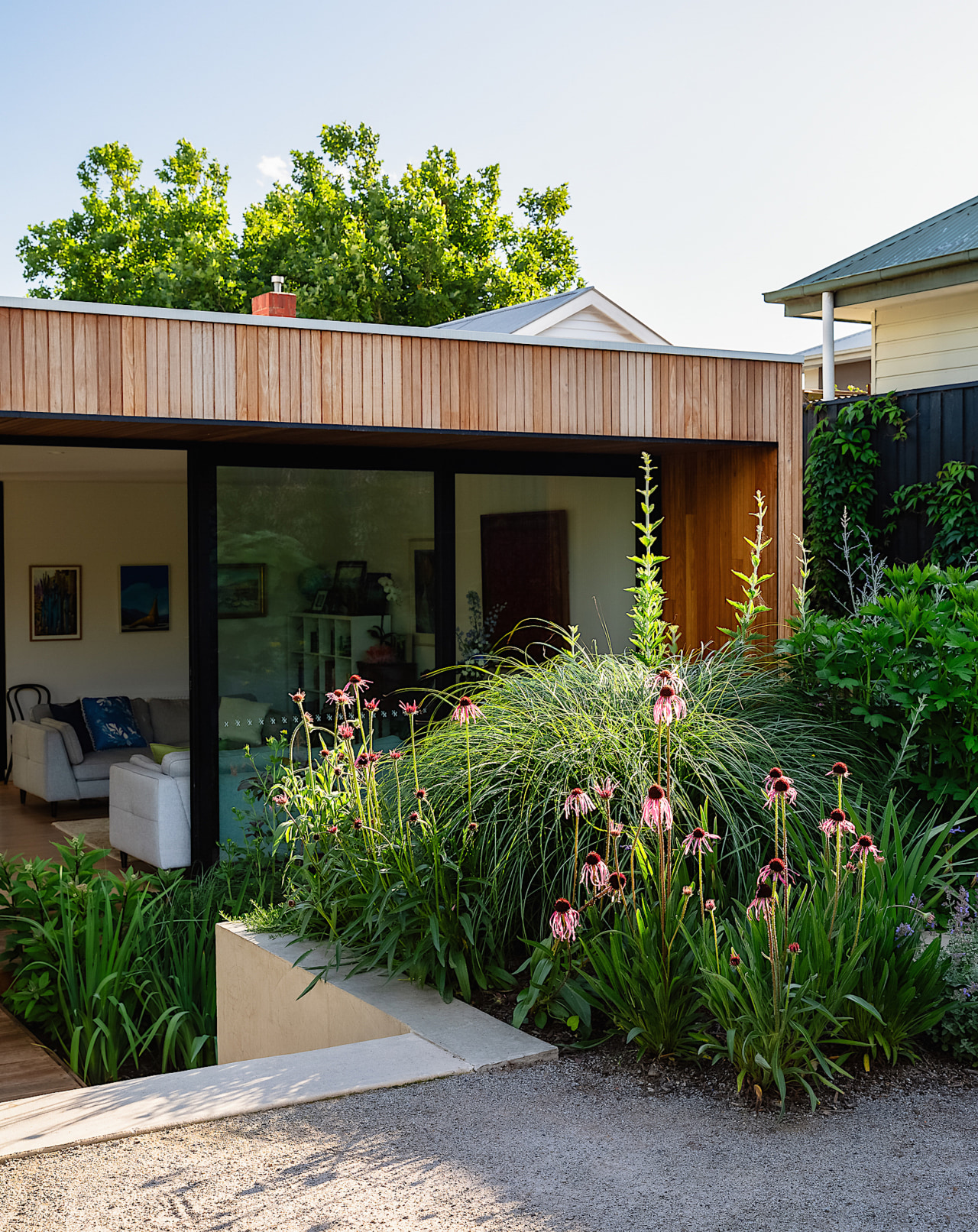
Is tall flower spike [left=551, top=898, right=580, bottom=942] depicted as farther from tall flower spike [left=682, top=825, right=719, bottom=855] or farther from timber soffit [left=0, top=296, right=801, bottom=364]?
timber soffit [left=0, top=296, right=801, bottom=364]

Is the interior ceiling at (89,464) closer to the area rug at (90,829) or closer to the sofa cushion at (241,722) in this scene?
the sofa cushion at (241,722)

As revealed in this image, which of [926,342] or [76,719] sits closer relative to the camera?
[76,719]

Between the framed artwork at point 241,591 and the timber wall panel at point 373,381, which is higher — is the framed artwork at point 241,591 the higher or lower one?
the lower one

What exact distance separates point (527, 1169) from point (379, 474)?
4829 millimetres

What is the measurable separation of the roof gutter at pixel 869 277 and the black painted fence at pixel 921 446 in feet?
6.29

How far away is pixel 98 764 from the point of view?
9.48m

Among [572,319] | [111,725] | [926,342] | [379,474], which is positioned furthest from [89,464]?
[926,342]

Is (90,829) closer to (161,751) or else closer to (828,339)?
(161,751)

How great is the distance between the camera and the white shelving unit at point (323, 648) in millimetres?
6566

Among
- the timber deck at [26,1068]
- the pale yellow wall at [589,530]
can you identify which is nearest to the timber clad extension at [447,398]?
the pale yellow wall at [589,530]

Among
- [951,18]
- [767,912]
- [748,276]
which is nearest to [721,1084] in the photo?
[767,912]

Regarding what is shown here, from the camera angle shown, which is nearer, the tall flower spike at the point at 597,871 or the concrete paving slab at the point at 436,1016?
the tall flower spike at the point at 597,871

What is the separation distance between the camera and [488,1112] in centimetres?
276

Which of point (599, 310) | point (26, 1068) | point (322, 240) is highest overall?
point (322, 240)
